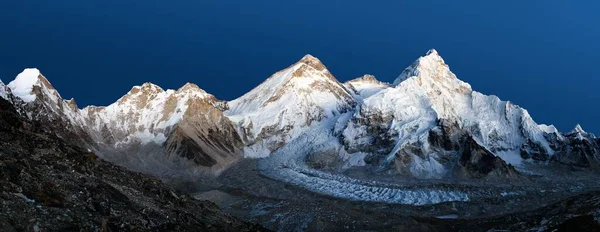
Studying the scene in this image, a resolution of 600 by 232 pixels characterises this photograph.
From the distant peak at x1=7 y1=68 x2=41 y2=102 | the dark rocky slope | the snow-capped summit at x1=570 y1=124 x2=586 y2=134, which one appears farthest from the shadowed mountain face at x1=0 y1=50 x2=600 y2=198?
the dark rocky slope

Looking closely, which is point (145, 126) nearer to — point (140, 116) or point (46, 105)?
point (140, 116)

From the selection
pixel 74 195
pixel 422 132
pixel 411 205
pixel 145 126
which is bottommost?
pixel 74 195

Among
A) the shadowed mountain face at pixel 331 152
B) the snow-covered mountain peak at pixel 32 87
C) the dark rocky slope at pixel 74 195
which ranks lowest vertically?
the dark rocky slope at pixel 74 195

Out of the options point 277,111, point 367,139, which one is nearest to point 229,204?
point 367,139

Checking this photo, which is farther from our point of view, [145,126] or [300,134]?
[300,134]

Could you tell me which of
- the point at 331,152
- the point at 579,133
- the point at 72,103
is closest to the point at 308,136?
the point at 331,152

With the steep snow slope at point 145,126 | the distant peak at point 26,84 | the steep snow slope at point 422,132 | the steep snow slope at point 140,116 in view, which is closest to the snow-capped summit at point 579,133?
the steep snow slope at point 422,132

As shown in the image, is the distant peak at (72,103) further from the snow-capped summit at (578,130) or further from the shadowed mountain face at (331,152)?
the snow-capped summit at (578,130)

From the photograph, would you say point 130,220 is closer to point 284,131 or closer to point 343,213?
point 343,213
